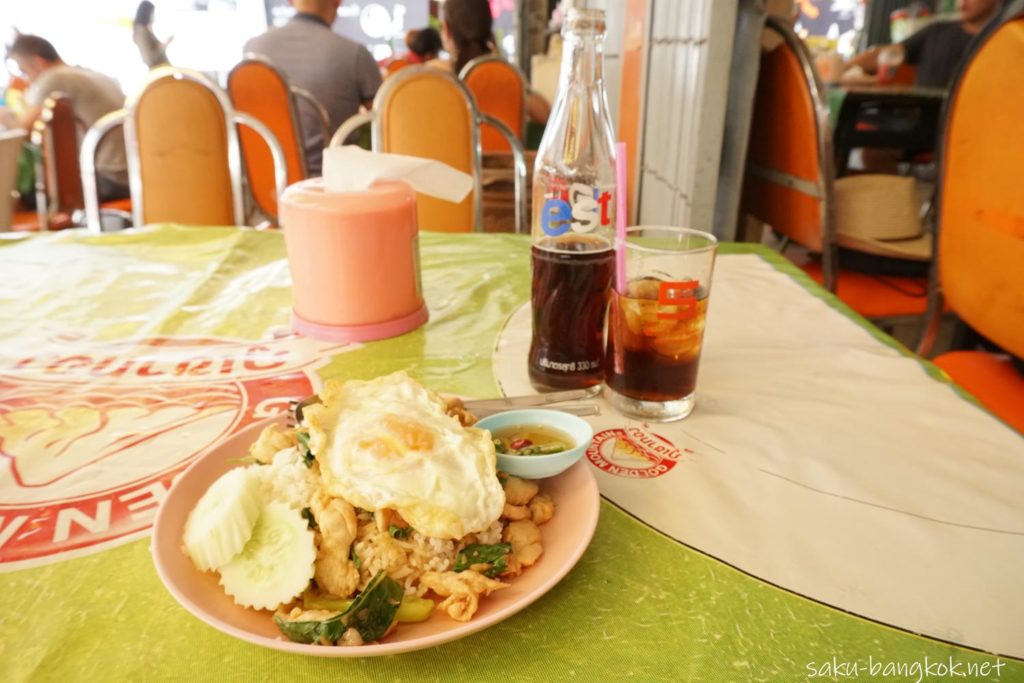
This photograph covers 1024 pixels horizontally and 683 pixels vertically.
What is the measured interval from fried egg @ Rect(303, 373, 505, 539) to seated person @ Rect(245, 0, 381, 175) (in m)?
2.97

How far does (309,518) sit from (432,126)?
1.75 metres

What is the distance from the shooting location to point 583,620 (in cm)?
50

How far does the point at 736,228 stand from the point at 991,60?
3.92 ft

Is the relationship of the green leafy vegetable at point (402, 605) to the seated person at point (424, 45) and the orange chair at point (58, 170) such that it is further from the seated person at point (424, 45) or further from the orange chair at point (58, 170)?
the seated person at point (424, 45)

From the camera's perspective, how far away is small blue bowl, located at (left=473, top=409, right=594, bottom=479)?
22.5 inches

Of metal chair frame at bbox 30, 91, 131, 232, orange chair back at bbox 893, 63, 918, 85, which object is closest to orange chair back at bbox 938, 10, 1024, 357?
metal chair frame at bbox 30, 91, 131, 232

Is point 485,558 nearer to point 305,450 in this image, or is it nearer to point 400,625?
point 400,625

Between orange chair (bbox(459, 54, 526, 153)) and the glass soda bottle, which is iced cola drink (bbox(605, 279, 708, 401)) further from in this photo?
orange chair (bbox(459, 54, 526, 153))

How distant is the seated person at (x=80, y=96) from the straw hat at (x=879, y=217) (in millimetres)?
3115

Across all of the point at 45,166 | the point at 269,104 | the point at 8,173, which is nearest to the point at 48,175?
the point at 45,166

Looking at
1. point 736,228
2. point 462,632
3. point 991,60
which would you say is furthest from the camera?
point 736,228

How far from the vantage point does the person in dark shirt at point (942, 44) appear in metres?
4.32

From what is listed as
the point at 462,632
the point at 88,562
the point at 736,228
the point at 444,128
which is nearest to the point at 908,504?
the point at 462,632

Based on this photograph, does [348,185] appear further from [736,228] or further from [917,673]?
[736,228]
